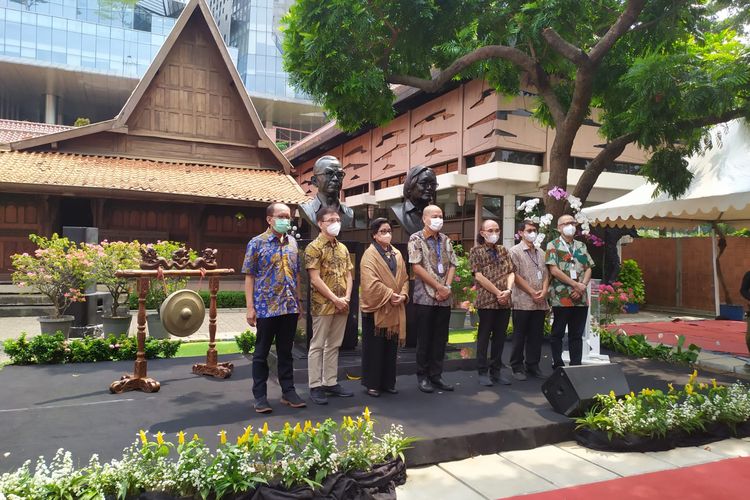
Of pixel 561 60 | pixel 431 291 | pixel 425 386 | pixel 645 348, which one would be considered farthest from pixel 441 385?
pixel 561 60

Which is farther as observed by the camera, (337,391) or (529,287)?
(529,287)

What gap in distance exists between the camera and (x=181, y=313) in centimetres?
555

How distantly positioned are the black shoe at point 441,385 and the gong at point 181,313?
2.56 metres

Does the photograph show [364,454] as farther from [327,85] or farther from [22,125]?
[22,125]

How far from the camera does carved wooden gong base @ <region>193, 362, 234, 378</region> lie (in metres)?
5.90

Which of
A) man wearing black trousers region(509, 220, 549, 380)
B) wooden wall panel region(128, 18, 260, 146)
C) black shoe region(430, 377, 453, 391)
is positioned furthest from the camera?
wooden wall panel region(128, 18, 260, 146)

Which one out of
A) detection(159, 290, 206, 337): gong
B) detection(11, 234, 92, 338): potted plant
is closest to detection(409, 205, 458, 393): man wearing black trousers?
detection(159, 290, 206, 337): gong

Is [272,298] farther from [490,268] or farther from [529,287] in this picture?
[529,287]

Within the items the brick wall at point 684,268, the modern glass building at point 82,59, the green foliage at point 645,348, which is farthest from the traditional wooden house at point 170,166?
the modern glass building at point 82,59

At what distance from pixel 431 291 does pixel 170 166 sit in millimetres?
11665

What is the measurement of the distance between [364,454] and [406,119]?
50.1 feet

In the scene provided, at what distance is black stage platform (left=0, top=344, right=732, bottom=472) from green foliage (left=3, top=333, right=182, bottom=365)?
0.50m

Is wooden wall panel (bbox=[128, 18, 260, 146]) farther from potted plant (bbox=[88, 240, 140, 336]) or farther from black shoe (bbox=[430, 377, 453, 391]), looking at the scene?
black shoe (bbox=[430, 377, 453, 391])

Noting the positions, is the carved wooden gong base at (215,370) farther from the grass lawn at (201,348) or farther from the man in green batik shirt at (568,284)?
the man in green batik shirt at (568,284)
